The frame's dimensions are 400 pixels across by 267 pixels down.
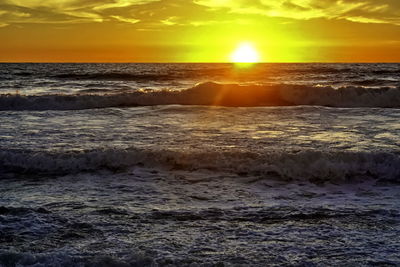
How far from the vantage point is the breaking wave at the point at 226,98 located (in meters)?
21.1

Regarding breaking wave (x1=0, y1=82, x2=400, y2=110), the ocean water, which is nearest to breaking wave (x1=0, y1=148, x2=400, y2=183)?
the ocean water

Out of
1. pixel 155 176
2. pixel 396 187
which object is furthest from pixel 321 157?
pixel 155 176

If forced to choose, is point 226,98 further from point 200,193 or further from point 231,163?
point 200,193

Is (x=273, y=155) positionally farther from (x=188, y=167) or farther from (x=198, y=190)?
(x=198, y=190)

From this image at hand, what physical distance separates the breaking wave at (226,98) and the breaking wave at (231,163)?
12.4 metres

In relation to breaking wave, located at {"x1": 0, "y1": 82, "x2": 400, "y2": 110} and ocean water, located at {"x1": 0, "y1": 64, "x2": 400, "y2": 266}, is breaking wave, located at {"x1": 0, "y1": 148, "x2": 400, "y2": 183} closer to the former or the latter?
ocean water, located at {"x1": 0, "y1": 64, "x2": 400, "y2": 266}

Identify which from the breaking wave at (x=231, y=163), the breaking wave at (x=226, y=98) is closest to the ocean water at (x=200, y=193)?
the breaking wave at (x=231, y=163)

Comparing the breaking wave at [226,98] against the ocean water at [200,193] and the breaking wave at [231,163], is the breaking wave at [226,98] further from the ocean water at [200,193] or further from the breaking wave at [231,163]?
the breaking wave at [231,163]

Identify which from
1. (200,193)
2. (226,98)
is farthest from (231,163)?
(226,98)

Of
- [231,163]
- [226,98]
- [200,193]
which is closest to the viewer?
[200,193]

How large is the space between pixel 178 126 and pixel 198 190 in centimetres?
639

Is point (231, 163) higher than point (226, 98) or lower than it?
lower

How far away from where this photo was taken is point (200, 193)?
6629 mm

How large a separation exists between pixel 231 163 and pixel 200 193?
1.70 m
